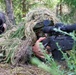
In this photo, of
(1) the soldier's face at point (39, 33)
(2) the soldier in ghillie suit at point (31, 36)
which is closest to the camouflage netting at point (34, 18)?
(2) the soldier in ghillie suit at point (31, 36)

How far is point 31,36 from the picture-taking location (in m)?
3.96

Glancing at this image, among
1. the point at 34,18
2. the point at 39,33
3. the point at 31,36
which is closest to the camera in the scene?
the point at 31,36

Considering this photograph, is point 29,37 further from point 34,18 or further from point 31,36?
point 34,18

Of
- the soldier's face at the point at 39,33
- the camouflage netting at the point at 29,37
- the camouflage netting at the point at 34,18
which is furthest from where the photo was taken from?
the soldier's face at the point at 39,33

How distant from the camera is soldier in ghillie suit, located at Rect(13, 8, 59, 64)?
3.67m

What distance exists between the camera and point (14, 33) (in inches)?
168

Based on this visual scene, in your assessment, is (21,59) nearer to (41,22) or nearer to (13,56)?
(13,56)

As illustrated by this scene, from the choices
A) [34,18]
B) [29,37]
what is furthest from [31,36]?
[34,18]

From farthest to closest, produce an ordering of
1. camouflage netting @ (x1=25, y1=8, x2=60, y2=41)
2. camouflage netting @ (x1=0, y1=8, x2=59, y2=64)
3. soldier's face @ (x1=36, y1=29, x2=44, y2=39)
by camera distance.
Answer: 1. soldier's face @ (x1=36, y1=29, x2=44, y2=39)
2. camouflage netting @ (x1=25, y1=8, x2=60, y2=41)
3. camouflage netting @ (x1=0, y1=8, x2=59, y2=64)

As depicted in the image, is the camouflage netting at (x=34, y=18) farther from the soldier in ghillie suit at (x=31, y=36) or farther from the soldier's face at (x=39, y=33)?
the soldier's face at (x=39, y=33)

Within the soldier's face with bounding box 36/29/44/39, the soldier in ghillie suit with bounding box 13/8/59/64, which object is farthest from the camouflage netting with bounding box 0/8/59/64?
the soldier's face with bounding box 36/29/44/39

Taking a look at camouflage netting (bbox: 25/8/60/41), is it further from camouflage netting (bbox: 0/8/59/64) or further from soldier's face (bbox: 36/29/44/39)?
soldier's face (bbox: 36/29/44/39)

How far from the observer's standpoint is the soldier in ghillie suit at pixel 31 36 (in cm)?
367

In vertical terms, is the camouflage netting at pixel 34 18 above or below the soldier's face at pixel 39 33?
above
